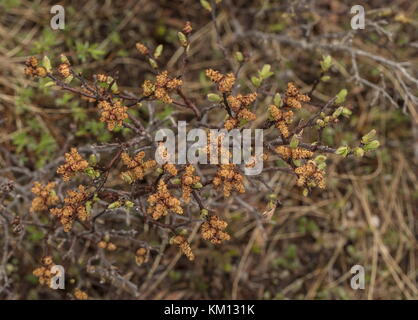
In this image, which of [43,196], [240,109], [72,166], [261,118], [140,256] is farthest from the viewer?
[261,118]

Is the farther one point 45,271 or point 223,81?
point 45,271

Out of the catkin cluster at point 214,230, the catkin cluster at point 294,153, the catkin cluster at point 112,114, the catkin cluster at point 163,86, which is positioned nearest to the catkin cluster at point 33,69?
the catkin cluster at point 112,114

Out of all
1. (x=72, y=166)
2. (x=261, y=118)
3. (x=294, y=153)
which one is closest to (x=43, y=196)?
(x=72, y=166)

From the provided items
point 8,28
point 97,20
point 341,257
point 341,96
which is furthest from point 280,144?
point 8,28

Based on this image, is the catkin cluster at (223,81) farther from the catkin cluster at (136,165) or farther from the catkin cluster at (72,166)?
the catkin cluster at (72,166)

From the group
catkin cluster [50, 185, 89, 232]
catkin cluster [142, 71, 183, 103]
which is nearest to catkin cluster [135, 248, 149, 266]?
catkin cluster [50, 185, 89, 232]

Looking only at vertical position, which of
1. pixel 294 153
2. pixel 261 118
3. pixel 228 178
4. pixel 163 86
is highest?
pixel 261 118

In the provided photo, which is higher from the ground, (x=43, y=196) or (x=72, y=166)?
(x=72, y=166)

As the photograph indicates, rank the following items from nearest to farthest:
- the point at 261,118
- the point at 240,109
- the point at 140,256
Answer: the point at 240,109
the point at 140,256
the point at 261,118

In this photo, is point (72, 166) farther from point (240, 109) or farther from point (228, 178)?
point (240, 109)
